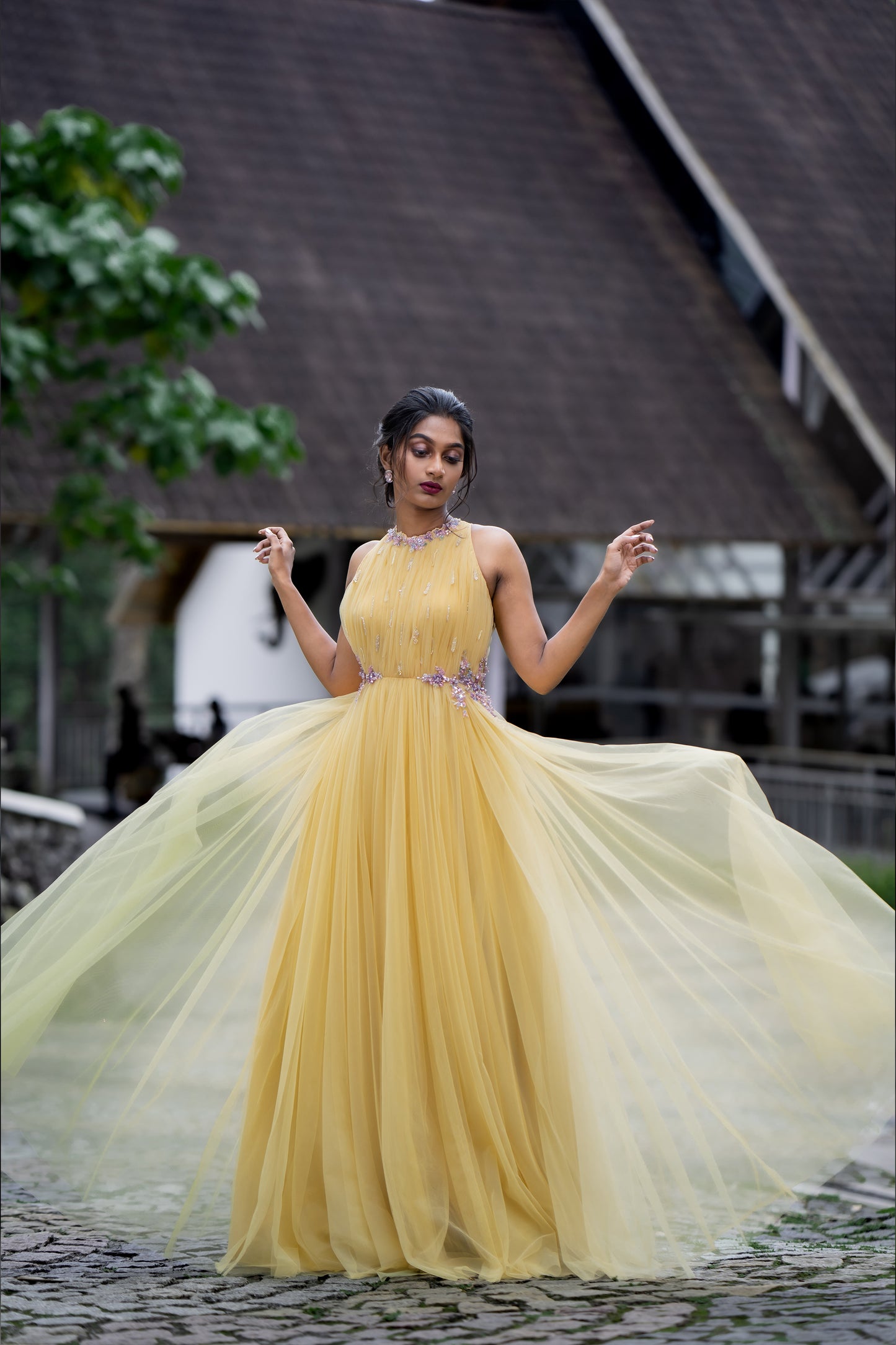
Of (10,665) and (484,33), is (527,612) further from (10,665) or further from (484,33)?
(10,665)

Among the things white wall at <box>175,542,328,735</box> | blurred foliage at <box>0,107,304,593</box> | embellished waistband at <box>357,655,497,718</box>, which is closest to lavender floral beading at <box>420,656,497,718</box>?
embellished waistband at <box>357,655,497,718</box>

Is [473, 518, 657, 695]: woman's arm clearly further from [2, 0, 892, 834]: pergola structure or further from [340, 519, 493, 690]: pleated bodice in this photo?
[2, 0, 892, 834]: pergola structure

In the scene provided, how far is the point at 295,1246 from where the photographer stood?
3.39 meters

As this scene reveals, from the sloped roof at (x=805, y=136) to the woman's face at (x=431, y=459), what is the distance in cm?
339

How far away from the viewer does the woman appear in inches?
133

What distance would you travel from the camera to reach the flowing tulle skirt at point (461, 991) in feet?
11.1

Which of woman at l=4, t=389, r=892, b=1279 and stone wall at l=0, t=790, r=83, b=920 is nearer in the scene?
woman at l=4, t=389, r=892, b=1279

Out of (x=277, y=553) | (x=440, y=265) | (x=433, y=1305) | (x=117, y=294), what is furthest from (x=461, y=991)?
(x=440, y=265)

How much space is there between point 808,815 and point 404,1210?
26.1ft

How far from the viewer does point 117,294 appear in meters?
6.96

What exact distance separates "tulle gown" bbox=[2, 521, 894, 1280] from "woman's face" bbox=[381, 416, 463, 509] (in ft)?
0.37

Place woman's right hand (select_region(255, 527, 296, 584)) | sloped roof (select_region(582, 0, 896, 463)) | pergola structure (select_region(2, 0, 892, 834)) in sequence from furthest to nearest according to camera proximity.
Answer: pergola structure (select_region(2, 0, 892, 834))
sloped roof (select_region(582, 0, 896, 463))
woman's right hand (select_region(255, 527, 296, 584))

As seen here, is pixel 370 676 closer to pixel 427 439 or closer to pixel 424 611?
pixel 424 611

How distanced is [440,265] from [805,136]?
18.1ft
